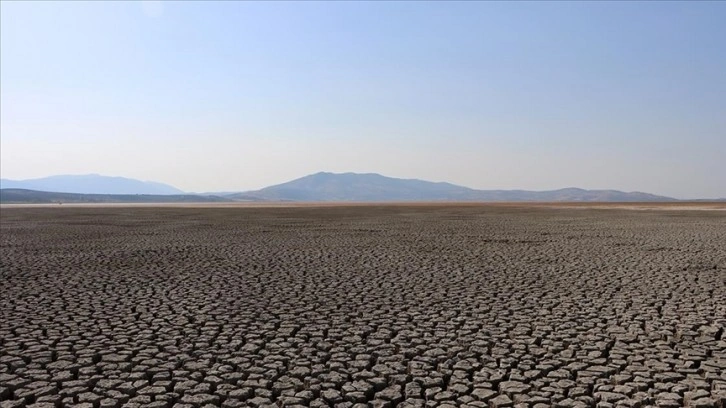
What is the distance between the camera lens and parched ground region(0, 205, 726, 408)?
434 centimetres

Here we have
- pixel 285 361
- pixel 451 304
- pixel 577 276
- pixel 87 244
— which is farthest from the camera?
pixel 87 244

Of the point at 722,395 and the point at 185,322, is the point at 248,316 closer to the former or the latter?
the point at 185,322

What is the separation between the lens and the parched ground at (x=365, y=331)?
14.2ft

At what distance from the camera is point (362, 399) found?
420cm

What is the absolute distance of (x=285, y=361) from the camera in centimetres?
509

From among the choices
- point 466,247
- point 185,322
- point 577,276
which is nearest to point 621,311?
point 577,276

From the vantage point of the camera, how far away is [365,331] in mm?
6160

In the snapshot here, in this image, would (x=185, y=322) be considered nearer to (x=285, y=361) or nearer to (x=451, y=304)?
(x=285, y=361)

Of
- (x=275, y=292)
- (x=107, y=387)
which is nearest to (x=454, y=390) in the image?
(x=107, y=387)

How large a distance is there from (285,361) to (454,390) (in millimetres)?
1628

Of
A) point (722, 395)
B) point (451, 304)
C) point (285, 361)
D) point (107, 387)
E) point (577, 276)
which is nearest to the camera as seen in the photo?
point (722, 395)

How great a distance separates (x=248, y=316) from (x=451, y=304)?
2.76 metres

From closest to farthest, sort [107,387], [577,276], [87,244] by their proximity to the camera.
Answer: [107,387], [577,276], [87,244]

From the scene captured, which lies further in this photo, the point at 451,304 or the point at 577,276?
the point at 577,276
